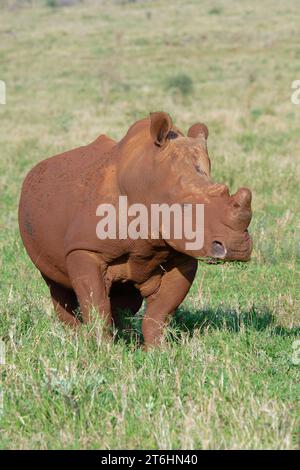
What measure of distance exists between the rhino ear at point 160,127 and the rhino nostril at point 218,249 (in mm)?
760

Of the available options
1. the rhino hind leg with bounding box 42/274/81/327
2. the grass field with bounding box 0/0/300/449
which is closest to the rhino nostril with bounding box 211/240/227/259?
the grass field with bounding box 0/0/300/449

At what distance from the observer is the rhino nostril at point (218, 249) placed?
4863 mm

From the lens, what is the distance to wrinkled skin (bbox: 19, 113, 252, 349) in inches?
194

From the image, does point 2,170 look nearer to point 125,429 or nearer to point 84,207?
→ point 84,207

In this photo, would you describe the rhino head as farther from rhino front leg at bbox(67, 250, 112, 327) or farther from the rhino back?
rhino front leg at bbox(67, 250, 112, 327)

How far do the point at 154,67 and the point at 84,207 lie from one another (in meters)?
37.5

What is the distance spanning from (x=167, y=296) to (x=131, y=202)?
2.28ft

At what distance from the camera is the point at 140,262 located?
5.58 metres

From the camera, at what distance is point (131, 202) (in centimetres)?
546

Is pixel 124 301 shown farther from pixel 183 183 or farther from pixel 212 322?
pixel 183 183

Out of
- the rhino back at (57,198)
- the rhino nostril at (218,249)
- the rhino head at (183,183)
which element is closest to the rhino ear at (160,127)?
the rhino head at (183,183)

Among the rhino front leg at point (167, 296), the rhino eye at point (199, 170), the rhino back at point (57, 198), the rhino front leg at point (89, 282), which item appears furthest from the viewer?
the rhino back at point (57, 198)

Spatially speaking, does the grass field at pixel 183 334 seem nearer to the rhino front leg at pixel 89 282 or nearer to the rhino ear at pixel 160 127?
the rhino front leg at pixel 89 282
